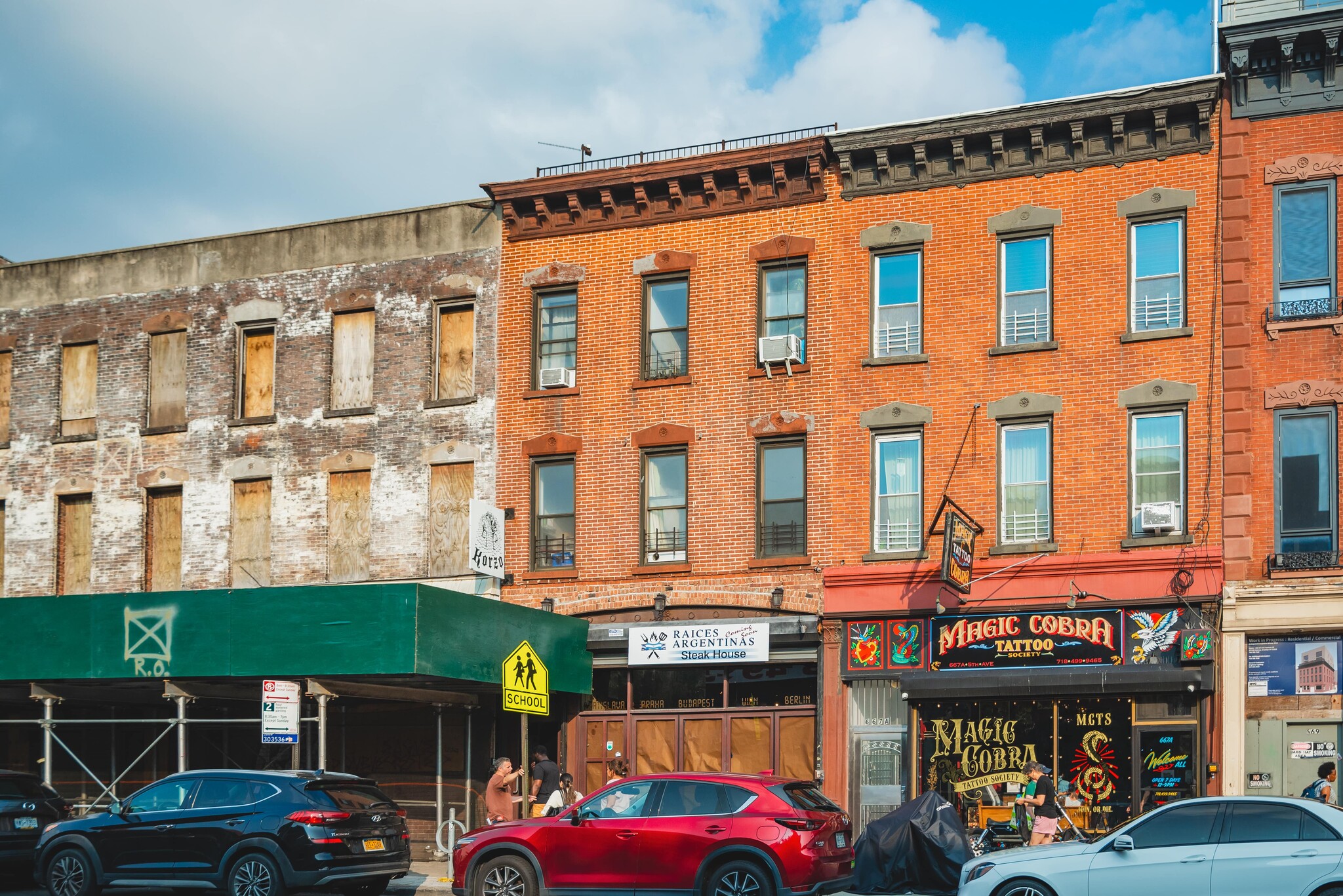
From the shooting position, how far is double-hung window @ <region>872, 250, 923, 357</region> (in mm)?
25547

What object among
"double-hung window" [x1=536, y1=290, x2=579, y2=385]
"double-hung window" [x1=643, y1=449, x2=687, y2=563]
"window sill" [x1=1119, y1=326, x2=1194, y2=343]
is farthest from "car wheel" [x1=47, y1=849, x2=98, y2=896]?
"window sill" [x1=1119, y1=326, x2=1194, y2=343]

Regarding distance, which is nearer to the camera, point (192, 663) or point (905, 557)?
point (192, 663)

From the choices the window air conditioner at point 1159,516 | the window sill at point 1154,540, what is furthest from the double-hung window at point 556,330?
the window air conditioner at point 1159,516

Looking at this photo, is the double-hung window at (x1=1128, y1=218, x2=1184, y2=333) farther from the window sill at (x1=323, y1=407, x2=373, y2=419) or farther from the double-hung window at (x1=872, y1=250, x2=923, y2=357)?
the window sill at (x1=323, y1=407, x2=373, y2=419)

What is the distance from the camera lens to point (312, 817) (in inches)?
687

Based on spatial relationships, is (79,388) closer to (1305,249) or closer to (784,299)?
(784,299)

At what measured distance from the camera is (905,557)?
24.8m

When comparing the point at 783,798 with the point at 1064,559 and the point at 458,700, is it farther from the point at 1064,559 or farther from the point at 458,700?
the point at 458,700

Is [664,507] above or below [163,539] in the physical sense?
above

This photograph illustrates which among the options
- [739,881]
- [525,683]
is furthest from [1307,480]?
[525,683]

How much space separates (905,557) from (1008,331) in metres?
3.93

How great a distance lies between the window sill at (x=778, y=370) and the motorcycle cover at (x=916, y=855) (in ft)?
29.8

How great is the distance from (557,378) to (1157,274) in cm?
1007

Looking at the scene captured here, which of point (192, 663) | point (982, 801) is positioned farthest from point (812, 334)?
point (192, 663)
